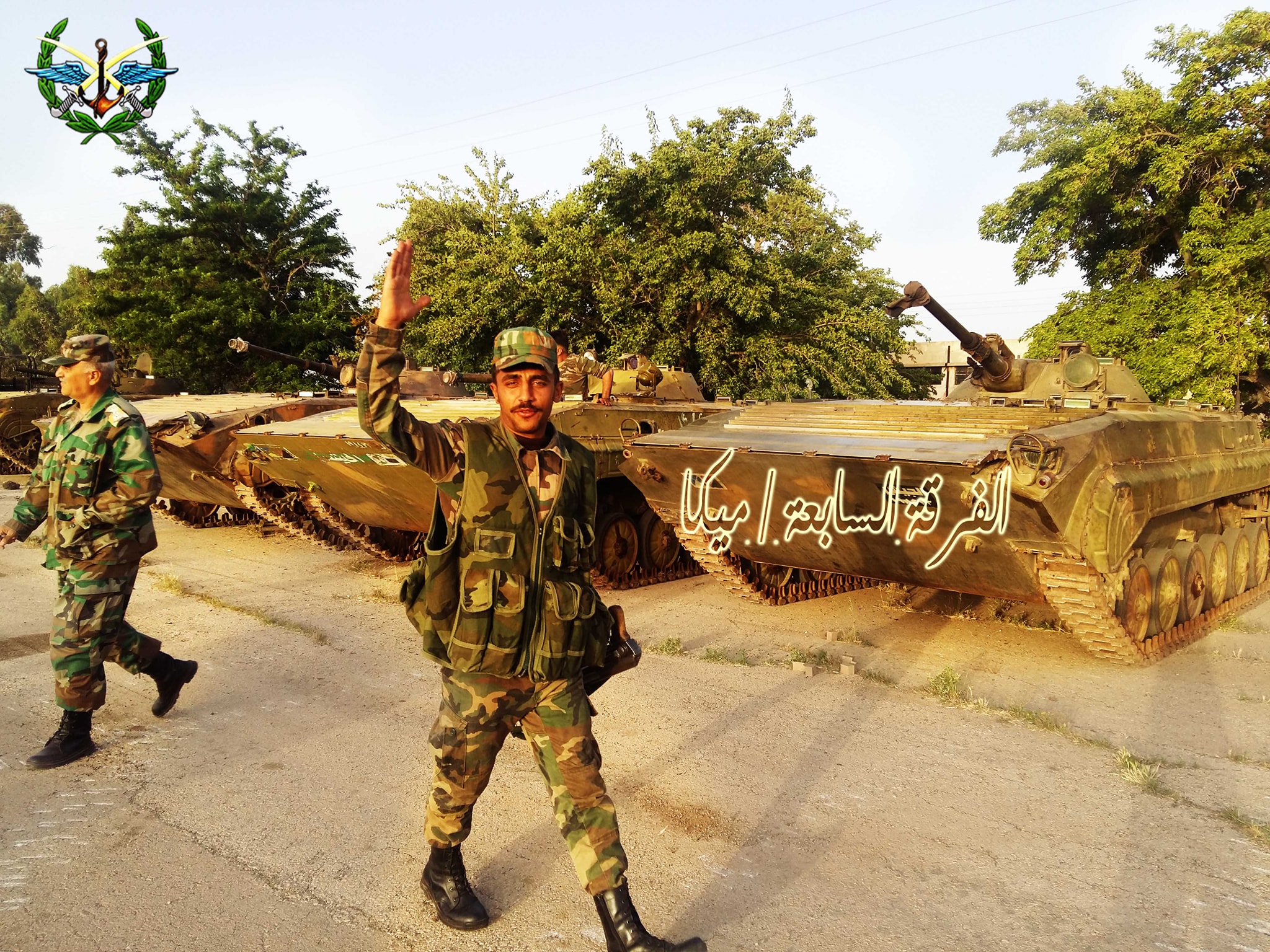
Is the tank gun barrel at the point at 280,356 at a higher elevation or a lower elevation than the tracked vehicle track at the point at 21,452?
higher

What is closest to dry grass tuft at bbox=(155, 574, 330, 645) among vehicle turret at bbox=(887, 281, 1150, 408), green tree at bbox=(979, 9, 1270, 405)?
vehicle turret at bbox=(887, 281, 1150, 408)

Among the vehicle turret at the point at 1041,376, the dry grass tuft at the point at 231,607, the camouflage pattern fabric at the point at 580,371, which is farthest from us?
the camouflage pattern fabric at the point at 580,371

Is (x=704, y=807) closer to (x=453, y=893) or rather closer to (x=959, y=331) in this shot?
(x=453, y=893)

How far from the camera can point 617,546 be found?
8789mm

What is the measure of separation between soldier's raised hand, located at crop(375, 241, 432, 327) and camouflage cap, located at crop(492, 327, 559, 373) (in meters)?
0.30

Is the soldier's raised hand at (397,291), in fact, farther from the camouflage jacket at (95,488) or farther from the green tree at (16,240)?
the green tree at (16,240)

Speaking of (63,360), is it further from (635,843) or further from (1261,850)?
(1261,850)

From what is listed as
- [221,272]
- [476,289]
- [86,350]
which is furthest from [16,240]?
[86,350]

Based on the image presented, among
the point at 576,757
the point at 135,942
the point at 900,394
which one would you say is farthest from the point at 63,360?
the point at 900,394

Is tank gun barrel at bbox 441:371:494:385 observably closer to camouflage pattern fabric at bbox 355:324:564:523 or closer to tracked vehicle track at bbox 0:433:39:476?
camouflage pattern fabric at bbox 355:324:564:523

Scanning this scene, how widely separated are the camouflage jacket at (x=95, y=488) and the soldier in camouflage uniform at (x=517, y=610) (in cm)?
216

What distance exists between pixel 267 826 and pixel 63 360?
235 cm

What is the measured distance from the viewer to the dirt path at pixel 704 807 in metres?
2.94

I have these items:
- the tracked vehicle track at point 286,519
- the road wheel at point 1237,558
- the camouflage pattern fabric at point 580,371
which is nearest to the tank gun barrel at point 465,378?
the camouflage pattern fabric at point 580,371
